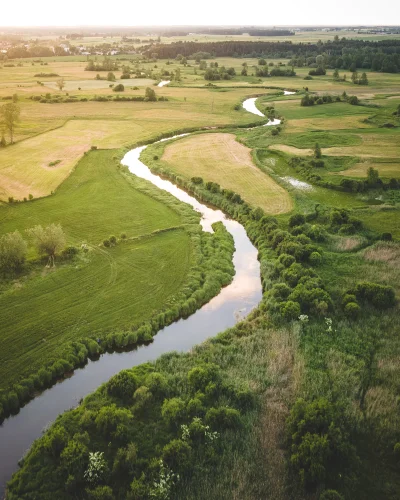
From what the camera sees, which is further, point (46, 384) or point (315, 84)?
point (315, 84)

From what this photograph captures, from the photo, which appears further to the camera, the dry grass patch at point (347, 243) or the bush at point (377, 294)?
the dry grass patch at point (347, 243)

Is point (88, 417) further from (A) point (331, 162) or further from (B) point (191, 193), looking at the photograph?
(A) point (331, 162)

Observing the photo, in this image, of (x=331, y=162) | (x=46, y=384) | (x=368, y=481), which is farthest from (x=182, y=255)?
(x=331, y=162)

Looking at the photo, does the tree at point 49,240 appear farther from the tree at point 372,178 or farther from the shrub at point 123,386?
the tree at point 372,178

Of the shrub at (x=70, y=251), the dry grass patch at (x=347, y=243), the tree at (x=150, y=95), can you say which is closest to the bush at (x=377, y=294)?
the dry grass patch at (x=347, y=243)

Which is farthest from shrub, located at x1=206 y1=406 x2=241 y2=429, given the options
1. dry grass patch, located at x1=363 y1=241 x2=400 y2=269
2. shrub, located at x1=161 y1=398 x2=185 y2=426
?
dry grass patch, located at x1=363 y1=241 x2=400 y2=269

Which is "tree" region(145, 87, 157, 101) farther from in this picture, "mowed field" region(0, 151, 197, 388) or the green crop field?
"mowed field" region(0, 151, 197, 388)

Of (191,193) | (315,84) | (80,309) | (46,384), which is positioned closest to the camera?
(46,384)
